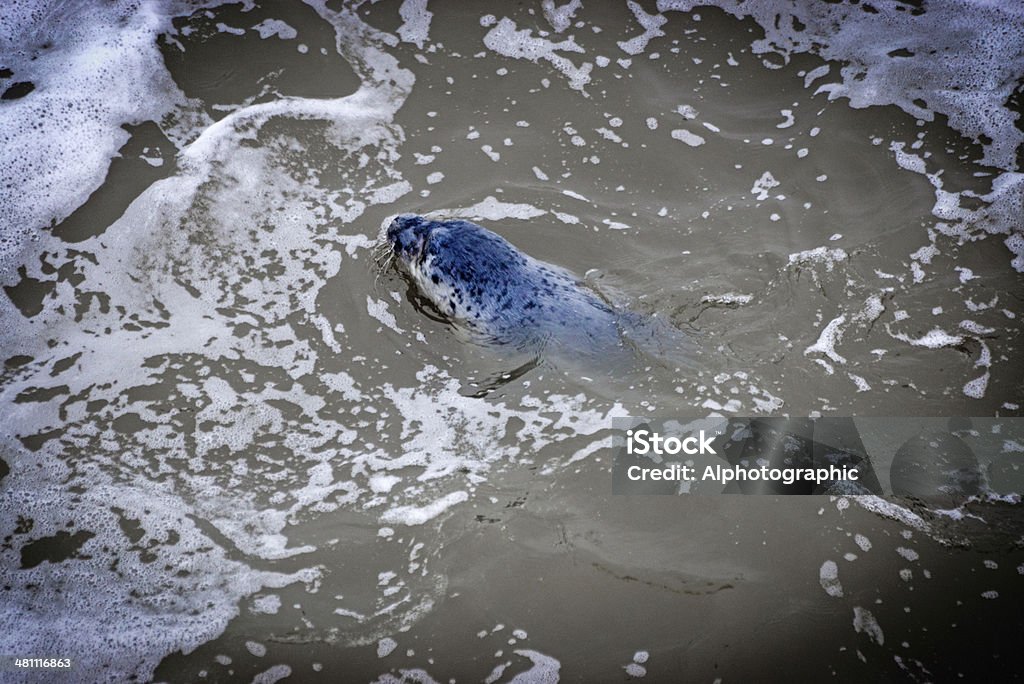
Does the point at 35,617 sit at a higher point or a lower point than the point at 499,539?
lower

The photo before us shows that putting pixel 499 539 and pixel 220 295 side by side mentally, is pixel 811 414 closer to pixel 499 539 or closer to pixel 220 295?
pixel 499 539

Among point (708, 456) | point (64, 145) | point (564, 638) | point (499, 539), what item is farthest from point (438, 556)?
point (64, 145)

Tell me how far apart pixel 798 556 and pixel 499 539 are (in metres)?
1.39

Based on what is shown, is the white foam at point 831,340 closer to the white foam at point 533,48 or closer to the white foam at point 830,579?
the white foam at point 830,579

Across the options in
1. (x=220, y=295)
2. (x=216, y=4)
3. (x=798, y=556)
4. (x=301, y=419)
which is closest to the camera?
(x=798, y=556)

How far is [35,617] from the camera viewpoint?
10.5 ft

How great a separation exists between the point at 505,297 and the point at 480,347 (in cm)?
34

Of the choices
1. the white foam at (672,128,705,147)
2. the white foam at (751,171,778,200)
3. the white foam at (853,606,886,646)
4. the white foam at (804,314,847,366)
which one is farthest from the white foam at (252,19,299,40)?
the white foam at (853,606,886,646)

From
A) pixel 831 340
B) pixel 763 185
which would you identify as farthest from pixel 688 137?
pixel 831 340

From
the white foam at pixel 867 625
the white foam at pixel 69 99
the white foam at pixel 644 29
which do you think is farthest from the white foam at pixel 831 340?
the white foam at pixel 69 99

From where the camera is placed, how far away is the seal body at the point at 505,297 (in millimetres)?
4168

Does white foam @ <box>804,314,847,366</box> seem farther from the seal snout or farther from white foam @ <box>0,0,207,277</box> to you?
white foam @ <box>0,0,207,277</box>

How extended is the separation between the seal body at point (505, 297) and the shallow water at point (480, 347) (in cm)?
18

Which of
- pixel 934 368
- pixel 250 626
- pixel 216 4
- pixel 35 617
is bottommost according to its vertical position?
pixel 35 617
